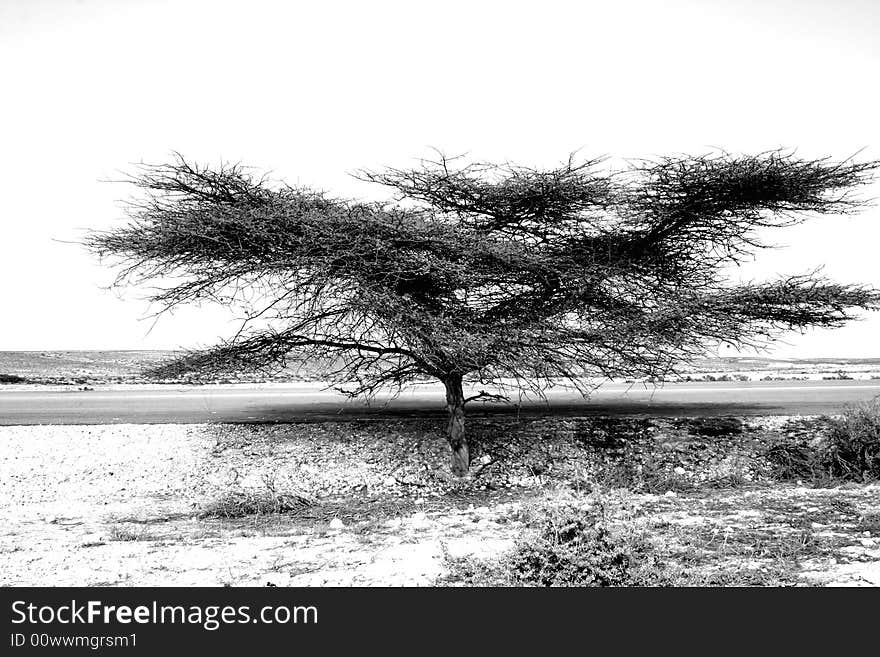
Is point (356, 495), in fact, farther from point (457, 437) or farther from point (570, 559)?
point (570, 559)

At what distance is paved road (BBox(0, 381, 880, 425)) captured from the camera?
18500 mm

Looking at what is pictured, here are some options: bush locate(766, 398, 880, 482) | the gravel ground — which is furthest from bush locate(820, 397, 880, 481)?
the gravel ground

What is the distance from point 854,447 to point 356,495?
8.83 meters

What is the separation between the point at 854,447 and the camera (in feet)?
44.0

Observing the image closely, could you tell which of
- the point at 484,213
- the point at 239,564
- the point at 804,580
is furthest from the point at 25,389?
the point at 804,580

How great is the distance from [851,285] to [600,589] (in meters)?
11.5

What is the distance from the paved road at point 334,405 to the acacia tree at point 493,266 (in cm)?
400

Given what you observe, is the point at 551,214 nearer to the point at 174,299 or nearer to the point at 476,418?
the point at 476,418

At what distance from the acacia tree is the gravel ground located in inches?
64.0

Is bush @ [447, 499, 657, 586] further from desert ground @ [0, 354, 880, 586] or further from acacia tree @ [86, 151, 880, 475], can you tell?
acacia tree @ [86, 151, 880, 475]

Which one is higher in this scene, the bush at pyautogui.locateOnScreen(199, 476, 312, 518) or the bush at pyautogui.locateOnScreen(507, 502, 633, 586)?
the bush at pyautogui.locateOnScreen(507, 502, 633, 586)

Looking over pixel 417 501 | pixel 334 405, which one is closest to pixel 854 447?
pixel 417 501

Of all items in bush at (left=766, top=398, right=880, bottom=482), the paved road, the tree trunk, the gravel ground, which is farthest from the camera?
the paved road

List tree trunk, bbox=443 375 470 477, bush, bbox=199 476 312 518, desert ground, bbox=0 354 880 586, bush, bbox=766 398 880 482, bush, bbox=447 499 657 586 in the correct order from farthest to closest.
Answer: tree trunk, bbox=443 375 470 477
bush, bbox=766 398 880 482
bush, bbox=199 476 312 518
desert ground, bbox=0 354 880 586
bush, bbox=447 499 657 586
